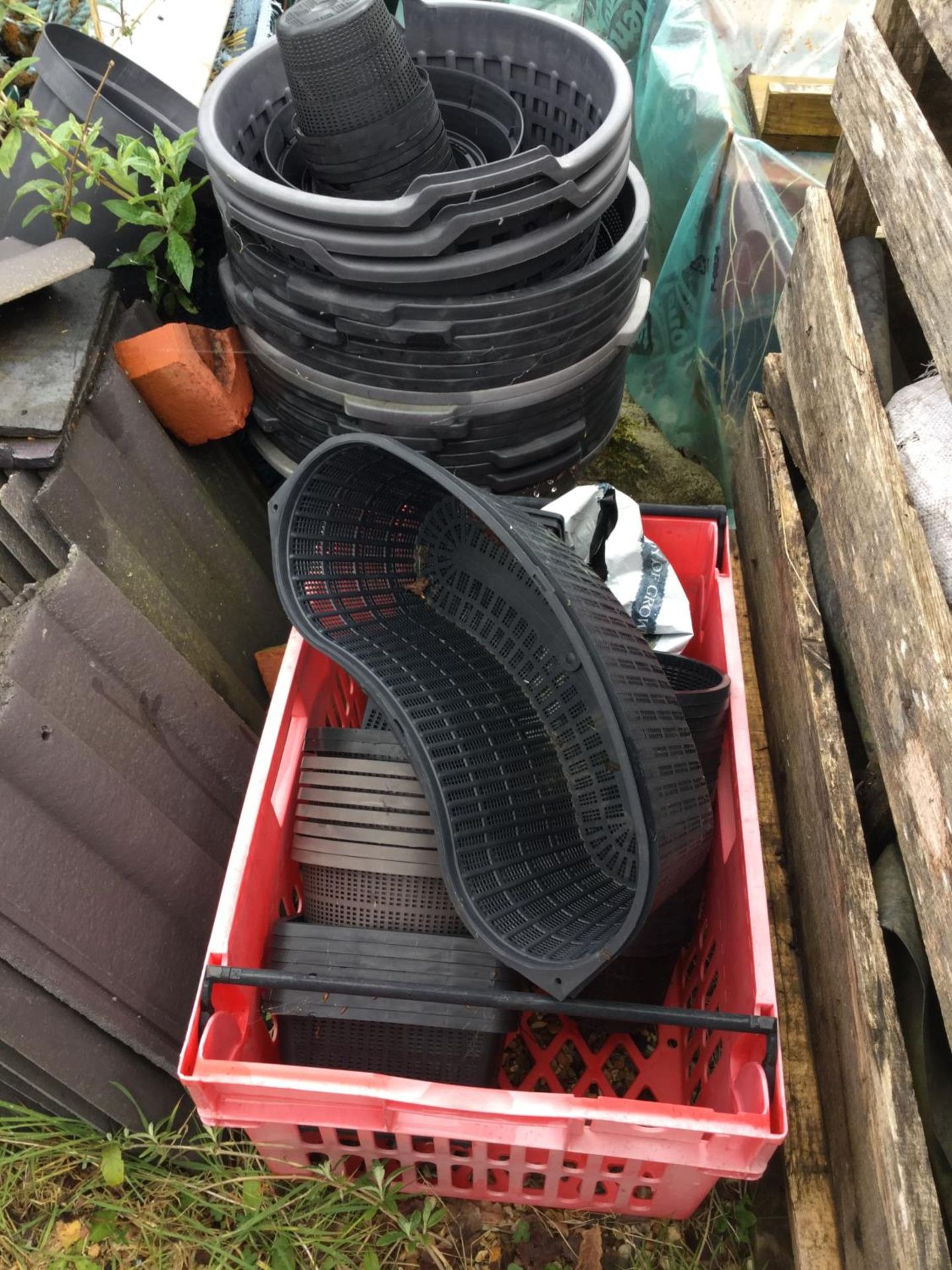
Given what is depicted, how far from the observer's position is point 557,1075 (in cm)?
175

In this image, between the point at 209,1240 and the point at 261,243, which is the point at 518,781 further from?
the point at 261,243

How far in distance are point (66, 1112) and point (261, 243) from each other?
4.95 ft

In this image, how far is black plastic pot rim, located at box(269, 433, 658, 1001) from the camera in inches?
45.2

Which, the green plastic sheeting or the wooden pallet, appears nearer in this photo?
the wooden pallet

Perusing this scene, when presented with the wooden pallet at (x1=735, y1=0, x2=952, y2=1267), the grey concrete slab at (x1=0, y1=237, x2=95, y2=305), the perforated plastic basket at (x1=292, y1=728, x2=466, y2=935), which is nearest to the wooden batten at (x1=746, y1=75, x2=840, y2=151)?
the wooden pallet at (x1=735, y1=0, x2=952, y2=1267)

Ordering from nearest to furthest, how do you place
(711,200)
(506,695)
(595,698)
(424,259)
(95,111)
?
(595,698) → (424,259) → (506,695) → (95,111) → (711,200)

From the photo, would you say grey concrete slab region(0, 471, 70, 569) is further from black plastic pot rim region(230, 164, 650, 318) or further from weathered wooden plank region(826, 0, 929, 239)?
weathered wooden plank region(826, 0, 929, 239)

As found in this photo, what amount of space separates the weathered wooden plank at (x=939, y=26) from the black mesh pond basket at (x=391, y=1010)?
1.42 meters

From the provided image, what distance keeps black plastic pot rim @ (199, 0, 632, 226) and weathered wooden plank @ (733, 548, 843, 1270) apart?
122 centimetres

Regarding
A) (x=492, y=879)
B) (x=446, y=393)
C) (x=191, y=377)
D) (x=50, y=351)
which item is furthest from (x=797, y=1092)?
(x=50, y=351)

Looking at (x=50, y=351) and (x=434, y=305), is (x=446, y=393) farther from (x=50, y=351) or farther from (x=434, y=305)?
(x=50, y=351)

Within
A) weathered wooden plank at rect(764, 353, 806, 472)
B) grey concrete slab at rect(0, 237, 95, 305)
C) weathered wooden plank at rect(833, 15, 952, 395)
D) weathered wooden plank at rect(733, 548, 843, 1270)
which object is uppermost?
grey concrete slab at rect(0, 237, 95, 305)

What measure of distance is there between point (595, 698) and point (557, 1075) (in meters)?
0.86

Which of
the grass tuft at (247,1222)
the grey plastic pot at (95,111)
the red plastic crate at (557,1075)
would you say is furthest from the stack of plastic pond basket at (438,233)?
the grass tuft at (247,1222)
